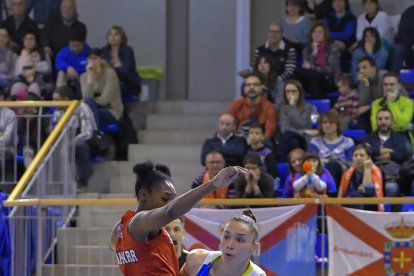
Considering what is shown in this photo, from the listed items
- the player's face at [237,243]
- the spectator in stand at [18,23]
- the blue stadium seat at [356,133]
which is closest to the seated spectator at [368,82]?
the blue stadium seat at [356,133]

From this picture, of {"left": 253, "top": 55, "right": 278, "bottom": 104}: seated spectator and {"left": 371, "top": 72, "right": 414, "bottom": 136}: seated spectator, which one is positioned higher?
{"left": 253, "top": 55, "right": 278, "bottom": 104}: seated spectator

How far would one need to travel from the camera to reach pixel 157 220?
697 cm

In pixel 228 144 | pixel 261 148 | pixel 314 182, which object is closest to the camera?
pixel 314 182

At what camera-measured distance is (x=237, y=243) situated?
746 centimetres

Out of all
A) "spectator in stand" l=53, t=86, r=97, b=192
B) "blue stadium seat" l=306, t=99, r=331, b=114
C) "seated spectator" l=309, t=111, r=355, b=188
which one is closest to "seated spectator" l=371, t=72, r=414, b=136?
"seated spectator" l=309, t=111, r=355, b=188

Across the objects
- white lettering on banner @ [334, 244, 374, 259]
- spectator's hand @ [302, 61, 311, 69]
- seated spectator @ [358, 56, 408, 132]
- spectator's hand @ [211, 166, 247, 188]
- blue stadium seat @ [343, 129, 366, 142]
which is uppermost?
spectator's hand @ [302, 61, 311, 69]

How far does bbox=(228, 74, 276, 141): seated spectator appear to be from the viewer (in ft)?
48.3

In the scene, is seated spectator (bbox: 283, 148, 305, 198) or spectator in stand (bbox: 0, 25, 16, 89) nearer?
seated spectator (bbox: 283, 148, 305, 198)

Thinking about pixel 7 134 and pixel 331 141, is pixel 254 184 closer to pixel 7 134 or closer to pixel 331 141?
pixel 331 141

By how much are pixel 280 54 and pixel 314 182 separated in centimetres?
330

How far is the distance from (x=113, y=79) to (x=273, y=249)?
15.1 feet

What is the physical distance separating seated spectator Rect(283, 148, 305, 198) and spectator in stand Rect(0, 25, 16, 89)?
459 centimetres

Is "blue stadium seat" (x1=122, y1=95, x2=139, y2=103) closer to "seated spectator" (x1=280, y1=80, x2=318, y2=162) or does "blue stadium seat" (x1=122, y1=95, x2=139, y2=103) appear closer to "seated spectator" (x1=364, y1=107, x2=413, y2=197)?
"seated spectator" (x1=280, y1=80, x2=318, y2=162)

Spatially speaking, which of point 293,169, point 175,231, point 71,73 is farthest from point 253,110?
point 175,231
